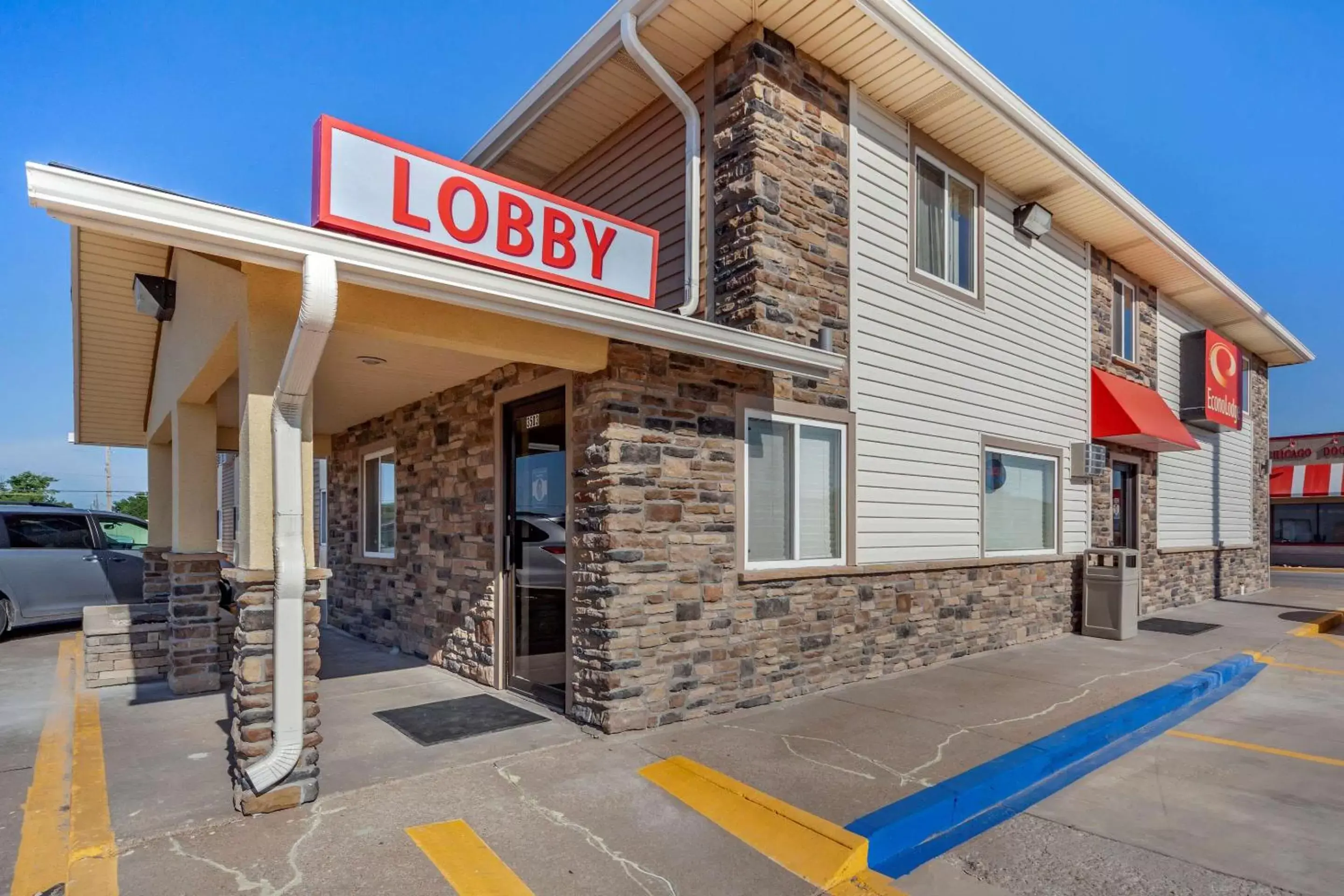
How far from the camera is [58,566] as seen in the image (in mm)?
10031

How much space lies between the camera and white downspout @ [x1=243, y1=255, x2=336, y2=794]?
4.03 meters

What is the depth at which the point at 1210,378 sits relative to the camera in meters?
13.4

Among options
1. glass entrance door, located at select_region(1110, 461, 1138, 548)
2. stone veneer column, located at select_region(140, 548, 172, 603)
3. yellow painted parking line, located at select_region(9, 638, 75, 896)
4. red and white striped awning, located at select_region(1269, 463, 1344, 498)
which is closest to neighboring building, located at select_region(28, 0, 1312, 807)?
stone veneer column, located at select_region(140, 548, 172, 603)

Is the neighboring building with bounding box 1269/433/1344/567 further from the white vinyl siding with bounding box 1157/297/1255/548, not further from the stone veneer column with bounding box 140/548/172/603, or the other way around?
the stone veneer column with bounding box 140/548/172/603

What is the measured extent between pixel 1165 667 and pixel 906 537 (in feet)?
9.88

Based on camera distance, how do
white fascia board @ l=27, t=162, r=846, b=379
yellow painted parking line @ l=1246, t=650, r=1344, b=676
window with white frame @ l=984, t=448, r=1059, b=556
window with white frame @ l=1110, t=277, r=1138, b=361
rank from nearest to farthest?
white fascia board @ l=27, t=162, r=846, b=379, yellow painted parking line @ l=1246, t=650, r=1344, b=676, window with white frame @ l=984, t=448, r=1059, b=556, window with white frame @ l=1110, t=277, r=1138, b=361

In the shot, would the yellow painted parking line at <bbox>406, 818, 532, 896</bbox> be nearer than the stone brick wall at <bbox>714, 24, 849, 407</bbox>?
Yes

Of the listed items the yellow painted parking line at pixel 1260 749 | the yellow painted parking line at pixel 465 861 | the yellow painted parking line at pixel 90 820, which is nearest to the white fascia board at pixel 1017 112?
the yellow painted parking line at pixel 1260 749

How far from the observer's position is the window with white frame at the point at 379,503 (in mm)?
9250

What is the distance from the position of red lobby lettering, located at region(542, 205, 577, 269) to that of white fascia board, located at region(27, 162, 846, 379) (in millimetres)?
485

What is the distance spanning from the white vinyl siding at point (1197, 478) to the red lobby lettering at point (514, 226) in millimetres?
11673

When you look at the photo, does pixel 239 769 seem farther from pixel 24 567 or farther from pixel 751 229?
pixel 24 567

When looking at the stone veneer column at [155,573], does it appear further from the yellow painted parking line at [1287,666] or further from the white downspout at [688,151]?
the yellow painted parking line at [1287,666]

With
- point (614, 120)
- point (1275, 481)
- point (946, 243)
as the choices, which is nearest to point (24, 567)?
point (614, 120)
